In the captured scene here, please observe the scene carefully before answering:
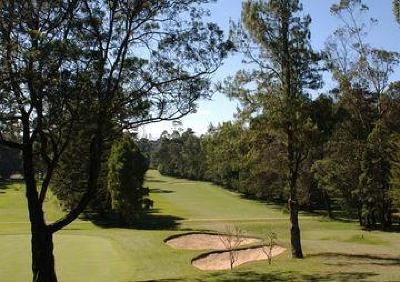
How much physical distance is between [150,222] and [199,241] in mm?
16637

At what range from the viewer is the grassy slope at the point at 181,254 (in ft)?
72.1

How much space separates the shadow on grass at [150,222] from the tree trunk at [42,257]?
3209 cm

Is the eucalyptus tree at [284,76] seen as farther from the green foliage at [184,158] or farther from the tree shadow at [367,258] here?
the green foliage at [184,158]

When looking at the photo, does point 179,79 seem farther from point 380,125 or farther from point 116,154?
point 116,154

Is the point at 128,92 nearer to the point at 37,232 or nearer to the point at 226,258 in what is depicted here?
the point at 37,232

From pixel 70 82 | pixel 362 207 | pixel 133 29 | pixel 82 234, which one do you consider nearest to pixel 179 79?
pixel 133 29

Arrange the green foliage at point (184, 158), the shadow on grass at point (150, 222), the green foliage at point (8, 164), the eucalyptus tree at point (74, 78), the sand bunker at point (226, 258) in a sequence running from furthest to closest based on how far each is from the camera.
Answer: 1. the green foliage at point (184, 158)
2. the green foliage at point (8, 164)
3. the shadow on grass at point (150, 222)
4. the sand bunker at point (226, 258)
5. the eucalyptus tree at point (74, 78)

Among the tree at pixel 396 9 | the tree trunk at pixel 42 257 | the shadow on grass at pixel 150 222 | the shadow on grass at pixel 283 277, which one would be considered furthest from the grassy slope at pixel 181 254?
the tree at pixel 396 9

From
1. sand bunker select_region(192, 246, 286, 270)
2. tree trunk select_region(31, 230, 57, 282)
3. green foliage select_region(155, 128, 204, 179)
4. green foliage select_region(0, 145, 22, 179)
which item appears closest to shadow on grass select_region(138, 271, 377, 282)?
tree trunk select_region(31, 230, 57, 282)

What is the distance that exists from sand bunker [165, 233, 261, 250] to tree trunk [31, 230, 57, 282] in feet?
59.8

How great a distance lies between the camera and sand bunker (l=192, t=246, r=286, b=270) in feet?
100

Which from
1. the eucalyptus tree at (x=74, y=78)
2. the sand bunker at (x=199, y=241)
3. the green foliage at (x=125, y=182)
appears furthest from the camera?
the green foliage at (x=125, y=182)

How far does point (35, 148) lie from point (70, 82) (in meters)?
6.91

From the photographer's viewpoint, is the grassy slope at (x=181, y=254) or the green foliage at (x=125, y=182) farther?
the green foliage at (x=125, y=182)
